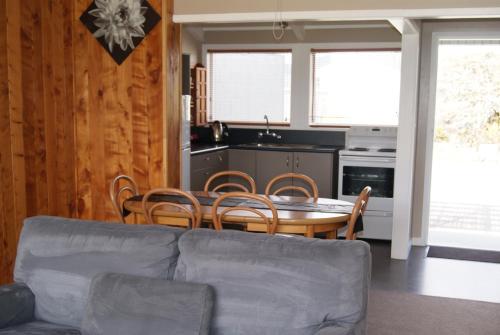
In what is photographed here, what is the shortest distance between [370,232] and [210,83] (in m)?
2.93

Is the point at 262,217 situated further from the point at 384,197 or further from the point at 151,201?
the point at 384,197

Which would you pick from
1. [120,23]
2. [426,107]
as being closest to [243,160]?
[426,107]

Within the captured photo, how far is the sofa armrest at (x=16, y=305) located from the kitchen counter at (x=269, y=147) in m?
3.56

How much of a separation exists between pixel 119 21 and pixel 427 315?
11.0ft

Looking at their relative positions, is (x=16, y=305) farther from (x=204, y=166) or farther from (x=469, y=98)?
(x=469, y=98)

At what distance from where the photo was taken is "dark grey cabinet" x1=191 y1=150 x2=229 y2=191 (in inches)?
249

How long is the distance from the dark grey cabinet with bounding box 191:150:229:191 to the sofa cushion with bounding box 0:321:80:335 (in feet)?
11.8

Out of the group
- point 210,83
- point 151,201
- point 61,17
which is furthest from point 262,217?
point 210,83

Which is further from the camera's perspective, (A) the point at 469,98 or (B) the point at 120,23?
(A) the point at 469,98

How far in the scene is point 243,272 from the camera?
2.48 metres

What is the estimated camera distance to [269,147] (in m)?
6.80

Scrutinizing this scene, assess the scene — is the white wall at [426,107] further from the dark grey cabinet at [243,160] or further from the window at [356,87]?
the dark grey cabinet at [243,160]

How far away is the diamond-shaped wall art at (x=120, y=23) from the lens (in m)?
4.74

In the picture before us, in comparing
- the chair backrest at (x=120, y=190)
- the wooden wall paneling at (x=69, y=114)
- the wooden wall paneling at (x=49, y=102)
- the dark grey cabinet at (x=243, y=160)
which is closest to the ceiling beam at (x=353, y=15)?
the wooden wall paneling at (x=69, y=114)
